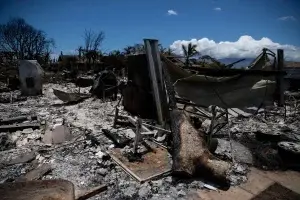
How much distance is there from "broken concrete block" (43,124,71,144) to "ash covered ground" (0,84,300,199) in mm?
160

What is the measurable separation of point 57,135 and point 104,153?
72.6 inches

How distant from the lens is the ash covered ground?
3.84m

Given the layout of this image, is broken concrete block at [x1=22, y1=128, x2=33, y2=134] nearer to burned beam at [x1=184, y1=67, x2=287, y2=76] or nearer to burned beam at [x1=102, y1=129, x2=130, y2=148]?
Answer: burned beam at [x1=102, y1=129, x2=130, y2=148]

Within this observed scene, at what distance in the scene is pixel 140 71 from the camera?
6.93 m

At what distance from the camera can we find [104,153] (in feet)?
16.1

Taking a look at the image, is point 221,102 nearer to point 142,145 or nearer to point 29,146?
point 142,145

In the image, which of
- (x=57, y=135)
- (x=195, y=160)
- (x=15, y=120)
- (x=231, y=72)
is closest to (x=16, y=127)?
(x=15, y=120)

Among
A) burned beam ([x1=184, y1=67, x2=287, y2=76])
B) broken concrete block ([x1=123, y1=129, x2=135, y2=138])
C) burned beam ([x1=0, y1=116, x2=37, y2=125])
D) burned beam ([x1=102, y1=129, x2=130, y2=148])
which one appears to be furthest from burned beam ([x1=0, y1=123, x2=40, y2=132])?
burned beam ([x1=184, y1=67, x2=287, y2=76])

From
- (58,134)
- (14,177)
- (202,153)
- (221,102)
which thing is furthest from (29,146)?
(221,102)

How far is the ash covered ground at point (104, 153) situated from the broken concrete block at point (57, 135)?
0.53 feet

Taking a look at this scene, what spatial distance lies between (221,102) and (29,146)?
4.49 m

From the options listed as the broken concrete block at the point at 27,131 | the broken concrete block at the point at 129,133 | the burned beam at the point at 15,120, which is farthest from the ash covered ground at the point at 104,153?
the burned beam at the point at 15,120

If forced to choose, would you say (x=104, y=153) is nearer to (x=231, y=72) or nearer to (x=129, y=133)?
(x=129, y=133)

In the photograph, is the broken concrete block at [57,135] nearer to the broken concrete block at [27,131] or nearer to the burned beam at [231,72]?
the broken concrete block at [27,131]
